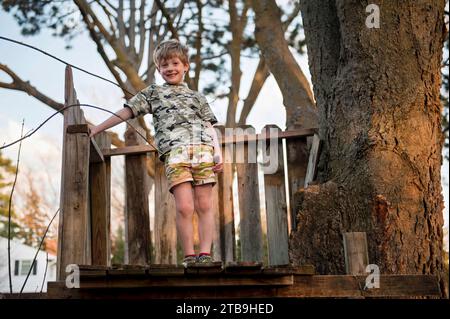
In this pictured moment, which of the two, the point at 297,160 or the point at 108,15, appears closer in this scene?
the point at 297,160

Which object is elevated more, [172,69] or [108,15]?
[108,15]

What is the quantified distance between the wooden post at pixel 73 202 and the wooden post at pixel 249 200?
1585 millimetres

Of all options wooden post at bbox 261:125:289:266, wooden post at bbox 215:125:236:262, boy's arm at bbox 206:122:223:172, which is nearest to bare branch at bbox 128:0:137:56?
wooden post at bbox 215:125:236:262

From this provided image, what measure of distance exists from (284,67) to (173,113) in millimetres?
3668

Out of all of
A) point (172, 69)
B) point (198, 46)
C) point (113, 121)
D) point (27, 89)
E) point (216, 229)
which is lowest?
point (216, 229)

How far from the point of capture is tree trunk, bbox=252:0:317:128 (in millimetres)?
6426

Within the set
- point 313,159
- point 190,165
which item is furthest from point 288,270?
point 313,159

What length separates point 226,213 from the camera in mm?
4641

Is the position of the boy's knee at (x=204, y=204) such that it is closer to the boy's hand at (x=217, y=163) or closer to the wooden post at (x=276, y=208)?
the boy's hand at (x=217, y=163)

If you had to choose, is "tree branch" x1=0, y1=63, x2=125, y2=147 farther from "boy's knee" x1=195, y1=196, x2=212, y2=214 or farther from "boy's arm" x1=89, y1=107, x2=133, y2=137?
"boy's knee" x1=195, y1=196, x2=212, y2=214

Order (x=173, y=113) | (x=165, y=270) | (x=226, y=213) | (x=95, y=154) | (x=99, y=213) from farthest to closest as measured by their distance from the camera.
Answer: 1. (x=226, y=213)
2. (x=99, y=213)
3. (x=95, y=154)
4. (x=173, y=113)
5. (x=165, y=270)

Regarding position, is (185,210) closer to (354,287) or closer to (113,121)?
(113,121)

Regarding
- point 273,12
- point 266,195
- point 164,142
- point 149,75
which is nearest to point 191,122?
point 164,142

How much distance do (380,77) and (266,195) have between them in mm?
1237
